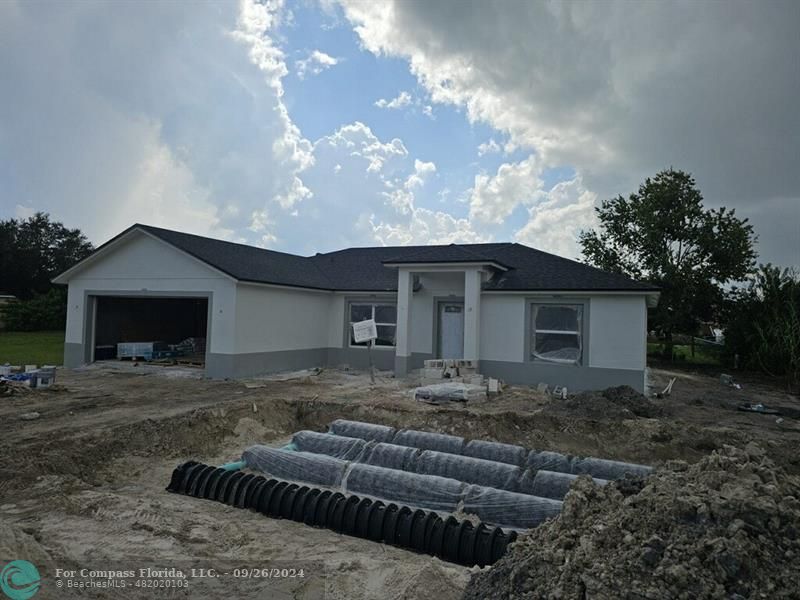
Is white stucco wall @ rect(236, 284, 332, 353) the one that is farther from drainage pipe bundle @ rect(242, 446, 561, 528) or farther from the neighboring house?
drainage pipe bundle @ rect(242, 446, 561, 528)

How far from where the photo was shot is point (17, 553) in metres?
3.77

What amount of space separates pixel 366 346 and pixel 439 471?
11588 mm

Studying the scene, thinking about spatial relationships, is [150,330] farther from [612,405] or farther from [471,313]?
[612,405]

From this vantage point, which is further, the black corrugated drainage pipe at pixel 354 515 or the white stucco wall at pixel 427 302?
the white stucco wall at pixel 427 302

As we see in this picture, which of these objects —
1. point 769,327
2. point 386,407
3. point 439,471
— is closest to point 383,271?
point 386,407

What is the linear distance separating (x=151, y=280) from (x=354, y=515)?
14165 millimetres

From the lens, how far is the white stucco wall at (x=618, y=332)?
1369 centimetres

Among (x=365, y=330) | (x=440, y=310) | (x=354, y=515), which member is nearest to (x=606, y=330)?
(x=440, y=310)

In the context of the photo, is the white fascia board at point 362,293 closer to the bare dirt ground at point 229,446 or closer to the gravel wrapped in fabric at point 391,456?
the bare dirt ground at point 229,446

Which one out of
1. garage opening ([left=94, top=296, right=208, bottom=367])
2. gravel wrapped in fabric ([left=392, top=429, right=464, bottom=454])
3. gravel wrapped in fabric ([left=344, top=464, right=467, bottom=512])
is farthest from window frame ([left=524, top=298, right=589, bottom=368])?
garage opening ([left=94, top=296, right=208, bottom=367])

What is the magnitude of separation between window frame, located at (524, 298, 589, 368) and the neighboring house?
31mm

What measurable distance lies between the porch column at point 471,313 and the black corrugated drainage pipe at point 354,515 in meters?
9.75

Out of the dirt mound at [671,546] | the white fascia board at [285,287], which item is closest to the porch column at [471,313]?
the white fascia board at [285,287]

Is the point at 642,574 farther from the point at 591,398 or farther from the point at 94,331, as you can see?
the point at 94,331
